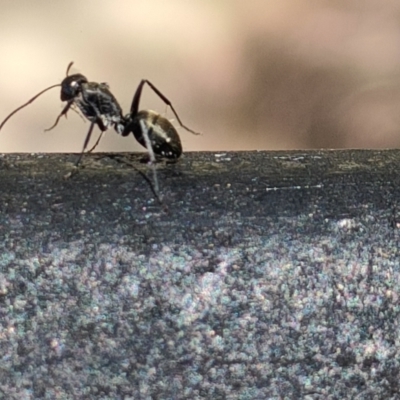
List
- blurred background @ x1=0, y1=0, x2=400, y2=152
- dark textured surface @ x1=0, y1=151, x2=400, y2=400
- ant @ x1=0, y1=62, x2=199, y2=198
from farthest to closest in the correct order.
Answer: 1. blurred background @ x1=0, y1=0, x2=400, y2=152
2. ant @ x1=0, y1=62, x2=199, y2=198
3. dark textured surface @ x1=0, y1=151, x2=400, y2=400

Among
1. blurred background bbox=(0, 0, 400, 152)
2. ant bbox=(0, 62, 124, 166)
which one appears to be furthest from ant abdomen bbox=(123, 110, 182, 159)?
blurred background bbox=(0, 0, 400, 152)

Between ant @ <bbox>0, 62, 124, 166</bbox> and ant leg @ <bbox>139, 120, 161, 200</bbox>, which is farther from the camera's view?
ant @ <bbox>0, 62, 124, 166</bbox>

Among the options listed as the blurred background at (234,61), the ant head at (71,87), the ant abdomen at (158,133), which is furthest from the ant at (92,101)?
the blurred background at (234,61)

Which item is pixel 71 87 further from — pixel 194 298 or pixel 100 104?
pixel 194 298

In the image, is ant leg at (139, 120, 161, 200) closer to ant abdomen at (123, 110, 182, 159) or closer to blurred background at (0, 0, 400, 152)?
ant abdomen at (123, 110, 182, 159)

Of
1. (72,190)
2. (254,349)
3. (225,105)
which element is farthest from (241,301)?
(225,105)

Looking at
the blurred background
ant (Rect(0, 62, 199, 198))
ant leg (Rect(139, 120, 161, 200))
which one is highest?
the blurred background

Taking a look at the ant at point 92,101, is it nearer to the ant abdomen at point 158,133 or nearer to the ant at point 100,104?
the ant at point 100,104
